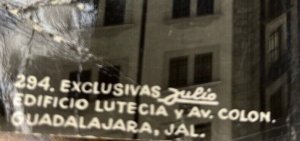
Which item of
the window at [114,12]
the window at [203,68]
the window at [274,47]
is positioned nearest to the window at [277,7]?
the window at [274,47]

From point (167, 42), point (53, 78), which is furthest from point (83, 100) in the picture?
point (167, 42)

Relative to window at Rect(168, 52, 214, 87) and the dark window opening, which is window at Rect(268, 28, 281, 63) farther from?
the dark window opening

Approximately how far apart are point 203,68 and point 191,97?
54 mm

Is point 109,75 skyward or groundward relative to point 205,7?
groundward

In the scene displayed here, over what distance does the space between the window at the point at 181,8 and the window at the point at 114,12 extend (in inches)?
3.5

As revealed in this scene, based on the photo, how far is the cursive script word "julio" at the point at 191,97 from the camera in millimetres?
700

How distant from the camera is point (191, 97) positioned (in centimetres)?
70

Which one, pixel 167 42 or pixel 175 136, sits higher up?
pixel 167 42

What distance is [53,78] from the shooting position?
0.70m

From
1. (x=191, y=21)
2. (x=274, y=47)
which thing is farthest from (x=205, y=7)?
(x=274, y=47)

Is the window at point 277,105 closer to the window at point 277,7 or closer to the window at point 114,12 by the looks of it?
the window at point 277,7

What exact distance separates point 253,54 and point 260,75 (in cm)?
4

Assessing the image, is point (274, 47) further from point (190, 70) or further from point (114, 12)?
point (114, 12)

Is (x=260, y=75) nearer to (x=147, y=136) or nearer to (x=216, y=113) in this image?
(x=216, y=113)
